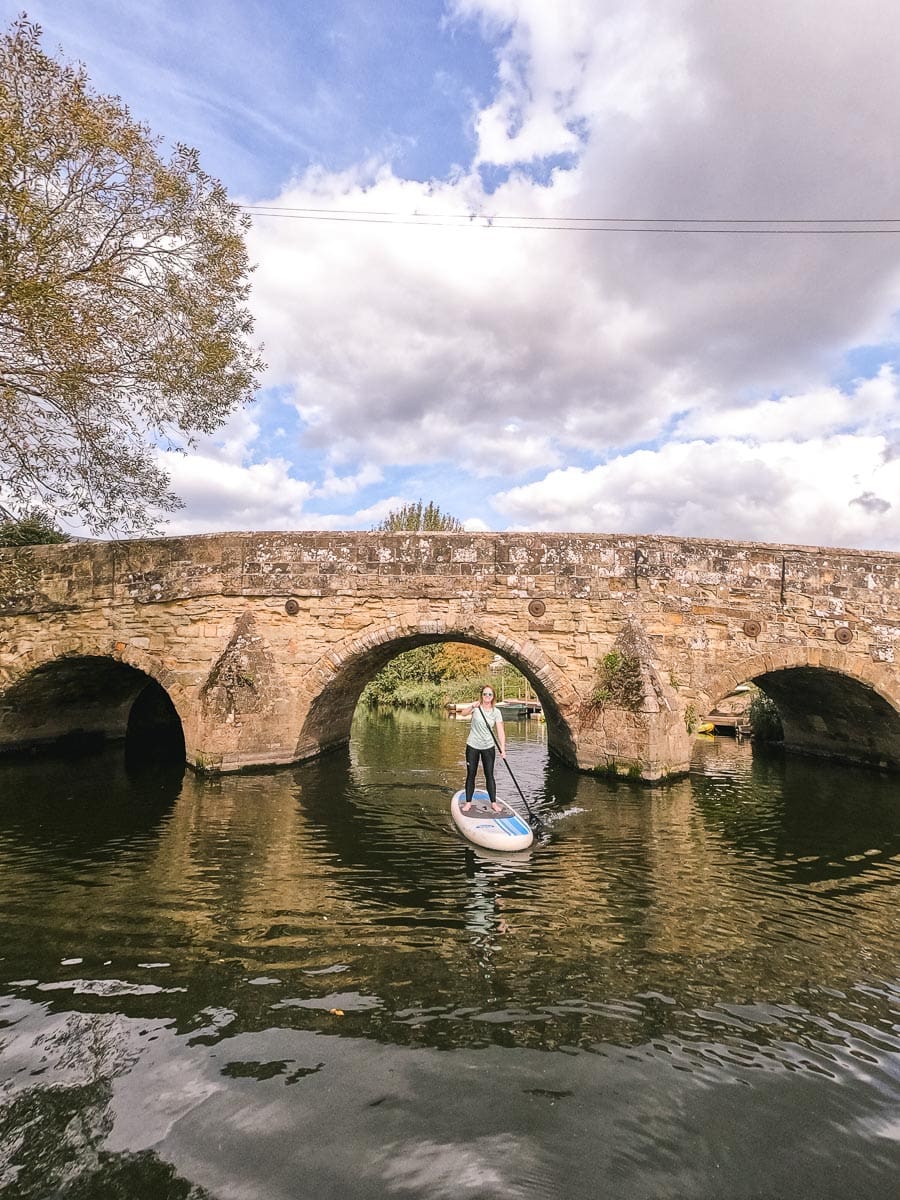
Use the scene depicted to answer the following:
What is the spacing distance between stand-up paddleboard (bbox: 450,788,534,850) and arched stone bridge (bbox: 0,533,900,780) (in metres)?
3.92

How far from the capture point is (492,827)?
8.11 m

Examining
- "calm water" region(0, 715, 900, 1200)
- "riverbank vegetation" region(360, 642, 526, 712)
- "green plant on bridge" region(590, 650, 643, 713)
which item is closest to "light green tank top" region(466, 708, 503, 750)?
"calm water" region(0, 715, 900, 1200)

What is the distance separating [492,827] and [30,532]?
13.9 meters

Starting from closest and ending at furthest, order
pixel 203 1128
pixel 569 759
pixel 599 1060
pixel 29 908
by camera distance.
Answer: pixel 203 1128 → pixel 599 1060 → pixel 29 908 → pixel 569 759

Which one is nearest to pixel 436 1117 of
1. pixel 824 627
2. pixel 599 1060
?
pixel 599 1060

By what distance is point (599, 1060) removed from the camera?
11.6 feet

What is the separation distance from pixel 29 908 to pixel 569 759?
9839 mm

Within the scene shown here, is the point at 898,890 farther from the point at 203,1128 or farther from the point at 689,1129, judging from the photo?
the point at 203,1128

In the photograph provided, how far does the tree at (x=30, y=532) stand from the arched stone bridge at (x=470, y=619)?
2.78 metres

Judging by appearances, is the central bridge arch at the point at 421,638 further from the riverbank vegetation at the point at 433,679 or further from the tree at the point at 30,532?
the riverbank vegetation at the point at 433,679

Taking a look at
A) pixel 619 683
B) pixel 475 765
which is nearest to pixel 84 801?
pixel 475 765

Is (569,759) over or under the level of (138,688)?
under

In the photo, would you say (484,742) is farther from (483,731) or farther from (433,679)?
(433,679)

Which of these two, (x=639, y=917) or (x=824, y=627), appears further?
(x=824, y=627)
